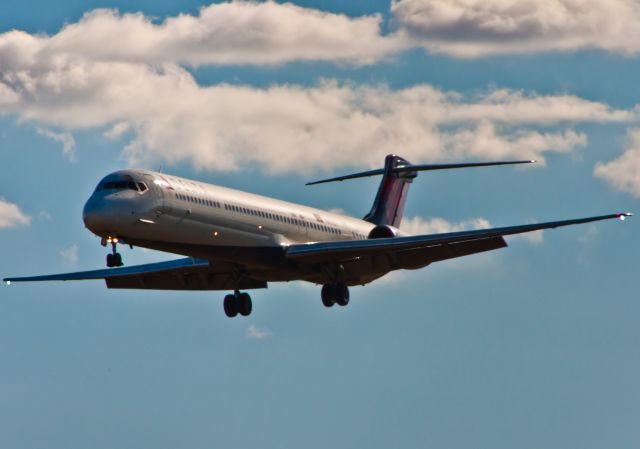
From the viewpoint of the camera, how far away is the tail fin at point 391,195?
65.9m

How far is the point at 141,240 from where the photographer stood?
1939 inches

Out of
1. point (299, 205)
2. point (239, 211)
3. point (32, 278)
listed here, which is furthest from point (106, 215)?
point (32, 278)

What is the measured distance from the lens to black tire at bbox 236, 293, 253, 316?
56906mm

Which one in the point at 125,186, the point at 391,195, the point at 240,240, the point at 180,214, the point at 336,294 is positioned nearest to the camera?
the point at 125,186

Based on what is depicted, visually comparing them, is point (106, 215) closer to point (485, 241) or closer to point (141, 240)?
point (141, 240)

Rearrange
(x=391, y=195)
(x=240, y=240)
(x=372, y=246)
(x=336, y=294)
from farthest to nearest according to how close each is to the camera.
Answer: (x=391, y=195), (x=336, y=294), (x=372, y=246), (x=240, y=240)

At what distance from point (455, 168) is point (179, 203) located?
15.1 metres

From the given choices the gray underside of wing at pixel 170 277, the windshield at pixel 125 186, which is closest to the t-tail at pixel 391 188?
the gray underside of wing at pixel 170 277

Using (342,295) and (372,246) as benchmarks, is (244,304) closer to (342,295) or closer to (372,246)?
(342,295)

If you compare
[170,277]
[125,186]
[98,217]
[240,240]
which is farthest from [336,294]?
[98,217]

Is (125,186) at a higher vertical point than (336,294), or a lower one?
higher

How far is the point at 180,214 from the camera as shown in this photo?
49.6 m

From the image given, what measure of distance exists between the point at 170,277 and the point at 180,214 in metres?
9.96

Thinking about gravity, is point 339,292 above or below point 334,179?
below
